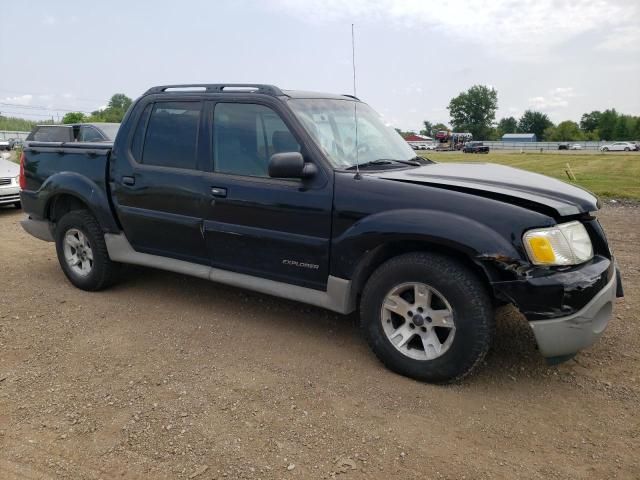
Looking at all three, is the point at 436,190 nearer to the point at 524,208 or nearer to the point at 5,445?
the point at 524,208

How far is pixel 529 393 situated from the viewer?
3270 millimetres

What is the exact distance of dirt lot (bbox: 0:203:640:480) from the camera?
2.63 m

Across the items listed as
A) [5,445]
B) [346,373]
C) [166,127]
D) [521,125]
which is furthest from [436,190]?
[521,125]

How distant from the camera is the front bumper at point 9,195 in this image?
10312 mm

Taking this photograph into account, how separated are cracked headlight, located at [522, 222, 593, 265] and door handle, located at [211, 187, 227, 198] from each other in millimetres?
2192

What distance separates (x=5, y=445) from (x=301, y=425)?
1.56m

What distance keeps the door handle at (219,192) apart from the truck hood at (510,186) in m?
1.20

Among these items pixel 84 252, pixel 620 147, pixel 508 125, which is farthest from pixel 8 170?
pixel 508 125

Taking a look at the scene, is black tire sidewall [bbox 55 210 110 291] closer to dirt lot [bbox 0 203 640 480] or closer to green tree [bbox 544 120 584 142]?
dirt lot [bbox 0 203 640 480]

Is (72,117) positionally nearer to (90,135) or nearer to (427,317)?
(90,135)

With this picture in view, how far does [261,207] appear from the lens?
12.7 feet

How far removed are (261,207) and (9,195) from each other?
8.71m

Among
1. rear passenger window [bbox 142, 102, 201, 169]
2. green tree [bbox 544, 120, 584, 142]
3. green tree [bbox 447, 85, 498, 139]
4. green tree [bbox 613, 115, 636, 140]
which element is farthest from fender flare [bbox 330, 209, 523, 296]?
green tree [bbox 447, 85, 498, 139]

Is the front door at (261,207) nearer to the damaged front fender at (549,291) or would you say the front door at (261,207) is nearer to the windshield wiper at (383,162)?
the windshield wiper at (383,162)
